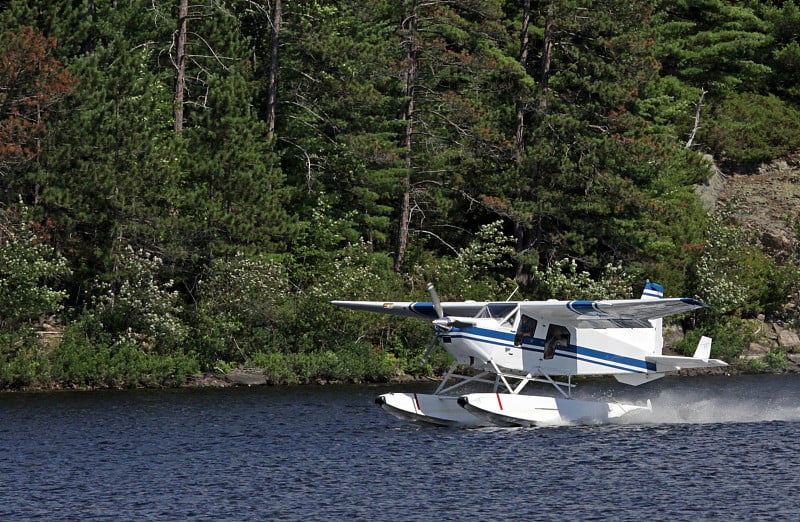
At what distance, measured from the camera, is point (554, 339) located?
26.5 meters

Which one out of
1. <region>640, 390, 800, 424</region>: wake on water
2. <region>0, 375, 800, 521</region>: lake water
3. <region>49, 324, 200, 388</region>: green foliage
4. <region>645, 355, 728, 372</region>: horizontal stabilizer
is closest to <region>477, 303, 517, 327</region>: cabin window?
<region>0, 375, 800, 521</region>: lake water

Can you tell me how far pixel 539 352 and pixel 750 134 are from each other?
33.1 metres

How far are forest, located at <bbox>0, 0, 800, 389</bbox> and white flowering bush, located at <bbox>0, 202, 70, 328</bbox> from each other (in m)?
0.06

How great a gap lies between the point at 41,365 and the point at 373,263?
454 inches

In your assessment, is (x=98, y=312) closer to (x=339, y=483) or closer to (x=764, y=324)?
(x=339, y=483)

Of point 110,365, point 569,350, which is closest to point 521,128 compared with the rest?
point 110,365

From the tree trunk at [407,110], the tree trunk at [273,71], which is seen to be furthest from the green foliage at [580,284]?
the tree trunk at [273,71]

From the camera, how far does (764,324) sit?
4559 cm

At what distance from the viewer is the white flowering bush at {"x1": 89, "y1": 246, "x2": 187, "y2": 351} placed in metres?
34.9

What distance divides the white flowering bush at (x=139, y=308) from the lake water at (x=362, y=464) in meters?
3.53

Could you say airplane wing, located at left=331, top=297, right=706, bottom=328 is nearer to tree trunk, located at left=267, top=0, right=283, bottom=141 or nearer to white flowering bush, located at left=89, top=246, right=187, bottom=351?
white flowering bush, located at left=89, top=246, right=187, bottom=351

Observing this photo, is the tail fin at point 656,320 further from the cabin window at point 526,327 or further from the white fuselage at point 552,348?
the cabin window at point 526,327

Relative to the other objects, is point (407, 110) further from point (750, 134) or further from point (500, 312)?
point (750, 134)

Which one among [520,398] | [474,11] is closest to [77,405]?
[520,398]
